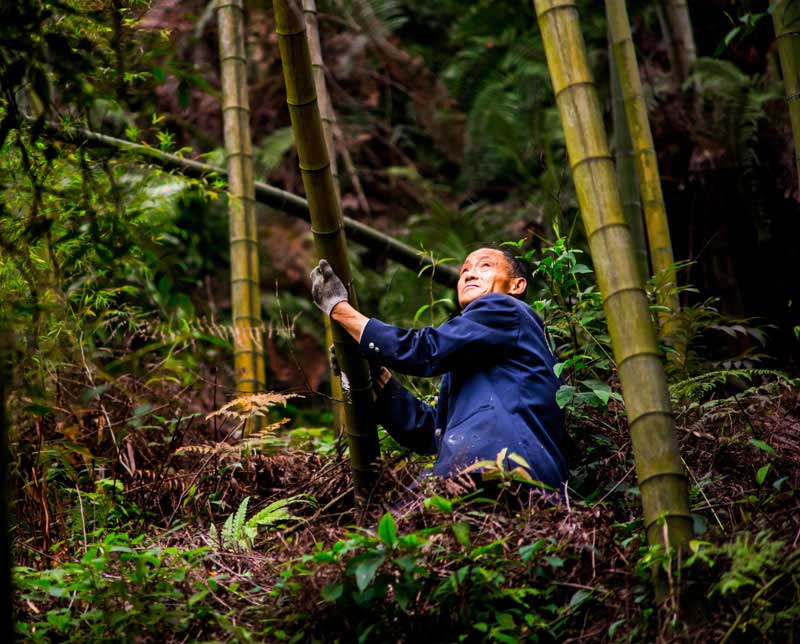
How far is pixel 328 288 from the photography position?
3.25 m

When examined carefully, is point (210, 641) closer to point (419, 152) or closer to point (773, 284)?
point (773, 284)

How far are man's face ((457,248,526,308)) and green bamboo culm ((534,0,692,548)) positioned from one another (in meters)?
1.13

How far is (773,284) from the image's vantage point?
623 centimetres

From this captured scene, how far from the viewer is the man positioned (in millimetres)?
3227

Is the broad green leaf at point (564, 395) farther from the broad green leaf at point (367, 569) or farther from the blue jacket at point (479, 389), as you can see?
the broad green leaf at point (367, 569)

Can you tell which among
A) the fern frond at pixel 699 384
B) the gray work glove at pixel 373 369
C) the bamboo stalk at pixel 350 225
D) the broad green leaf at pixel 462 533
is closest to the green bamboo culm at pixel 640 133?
the fern frond at pixel 699 384

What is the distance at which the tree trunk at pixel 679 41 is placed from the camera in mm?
6793

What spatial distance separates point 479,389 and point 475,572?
935mm

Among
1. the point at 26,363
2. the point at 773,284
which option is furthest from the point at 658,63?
the point at 26,363

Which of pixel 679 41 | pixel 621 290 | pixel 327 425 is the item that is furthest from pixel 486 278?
pixel 679 41

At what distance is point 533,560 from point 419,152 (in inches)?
303

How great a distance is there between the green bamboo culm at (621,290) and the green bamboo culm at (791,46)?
95 cm

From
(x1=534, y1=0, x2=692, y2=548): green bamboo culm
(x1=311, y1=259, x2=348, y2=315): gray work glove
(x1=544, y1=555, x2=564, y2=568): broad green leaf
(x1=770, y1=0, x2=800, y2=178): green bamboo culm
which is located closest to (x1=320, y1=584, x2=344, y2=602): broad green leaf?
(x1=544, y1=555, x2=564, y2=568): broad green leaf

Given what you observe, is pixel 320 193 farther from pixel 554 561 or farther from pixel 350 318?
pixel 554 561
